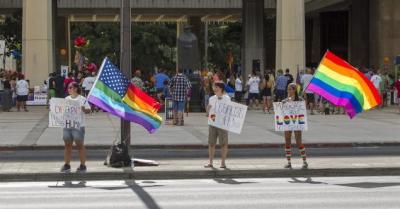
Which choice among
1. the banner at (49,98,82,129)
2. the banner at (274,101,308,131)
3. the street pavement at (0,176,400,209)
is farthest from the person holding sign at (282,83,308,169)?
the banner at (49,98,82,129)

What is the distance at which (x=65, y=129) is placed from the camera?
13.4m

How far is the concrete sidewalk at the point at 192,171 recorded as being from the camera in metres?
13.3

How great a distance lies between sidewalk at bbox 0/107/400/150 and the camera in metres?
18.8

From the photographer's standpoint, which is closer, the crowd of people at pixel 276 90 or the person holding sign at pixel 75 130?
the person holding sign at pixel 75 130

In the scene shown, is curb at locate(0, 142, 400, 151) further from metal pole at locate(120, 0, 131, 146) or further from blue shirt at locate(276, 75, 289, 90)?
blue shirt at locate(276, 75, 289, 90)

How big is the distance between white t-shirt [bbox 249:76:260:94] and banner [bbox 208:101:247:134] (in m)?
17.5

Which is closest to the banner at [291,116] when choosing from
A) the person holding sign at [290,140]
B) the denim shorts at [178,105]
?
the person holding sign at [290,140]

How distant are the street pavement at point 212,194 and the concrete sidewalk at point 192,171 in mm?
335

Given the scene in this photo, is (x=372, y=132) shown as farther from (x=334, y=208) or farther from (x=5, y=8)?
(x=5, y=8)

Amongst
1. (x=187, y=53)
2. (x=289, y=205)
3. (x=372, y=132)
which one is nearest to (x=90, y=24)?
(x=187, y=53)

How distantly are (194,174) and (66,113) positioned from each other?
2552mm

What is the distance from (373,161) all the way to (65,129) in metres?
6.29

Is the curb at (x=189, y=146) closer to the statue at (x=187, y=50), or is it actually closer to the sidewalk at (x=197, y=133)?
the sidewalk at (x=197, y=133)

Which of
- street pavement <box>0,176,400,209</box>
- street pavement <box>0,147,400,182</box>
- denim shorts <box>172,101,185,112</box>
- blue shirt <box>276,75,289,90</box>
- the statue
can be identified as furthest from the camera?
blue shirt <box>276,75,289,90</box>
